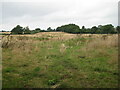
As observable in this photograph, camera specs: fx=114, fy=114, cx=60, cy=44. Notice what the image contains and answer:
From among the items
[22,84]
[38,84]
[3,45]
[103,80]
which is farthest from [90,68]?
[3,45]

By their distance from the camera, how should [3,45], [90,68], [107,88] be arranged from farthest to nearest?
[3,45]
[90,68]
[107,88]

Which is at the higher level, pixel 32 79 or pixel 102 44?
pixel 102 44

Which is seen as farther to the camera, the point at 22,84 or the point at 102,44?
the point at 102,44

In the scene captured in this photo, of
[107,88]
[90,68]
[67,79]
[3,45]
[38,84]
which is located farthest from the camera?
[3,45]

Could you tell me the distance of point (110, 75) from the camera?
3.69 meters

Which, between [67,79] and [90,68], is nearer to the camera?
[67,79]

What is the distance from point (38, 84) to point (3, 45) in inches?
303

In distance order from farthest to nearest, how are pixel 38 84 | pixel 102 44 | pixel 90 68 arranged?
1. pixel 102 44
2. pixel 90 68
3. pixel 38 84

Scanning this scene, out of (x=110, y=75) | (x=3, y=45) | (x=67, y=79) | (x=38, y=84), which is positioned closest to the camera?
(x=38, y=84)

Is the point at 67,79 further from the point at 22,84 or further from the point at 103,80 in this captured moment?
the point at 22,84

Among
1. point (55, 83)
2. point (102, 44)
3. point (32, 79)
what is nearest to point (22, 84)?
point (32, 79)

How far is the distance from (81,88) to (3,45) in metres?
8.54

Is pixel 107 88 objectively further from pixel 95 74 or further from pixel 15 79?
pixel 15 79

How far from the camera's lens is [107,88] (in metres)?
2.88
